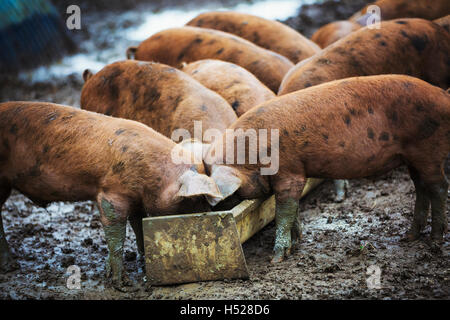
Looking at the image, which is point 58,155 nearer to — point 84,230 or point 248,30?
point 84,230

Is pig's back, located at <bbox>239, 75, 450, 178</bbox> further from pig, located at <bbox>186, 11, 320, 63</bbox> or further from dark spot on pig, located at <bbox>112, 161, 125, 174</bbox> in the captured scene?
pig, located at <bbox>186, 11, 320, 63</bbox>

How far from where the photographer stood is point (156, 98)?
5.19m

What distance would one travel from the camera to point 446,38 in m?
5.39

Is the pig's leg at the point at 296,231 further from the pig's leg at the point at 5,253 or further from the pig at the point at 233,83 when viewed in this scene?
the pig's leg at the point at 5,253

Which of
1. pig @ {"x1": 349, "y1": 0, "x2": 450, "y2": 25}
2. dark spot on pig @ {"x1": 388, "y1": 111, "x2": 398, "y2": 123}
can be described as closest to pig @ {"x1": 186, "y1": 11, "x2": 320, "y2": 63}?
pig @ {"x1": 349, "y1": 0, "x2": 450, "y2": 25}

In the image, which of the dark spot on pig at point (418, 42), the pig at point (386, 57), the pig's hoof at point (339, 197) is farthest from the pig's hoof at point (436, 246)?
the dark spot on pig at point (418, 42)

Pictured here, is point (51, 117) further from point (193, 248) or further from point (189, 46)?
point (189, 46)

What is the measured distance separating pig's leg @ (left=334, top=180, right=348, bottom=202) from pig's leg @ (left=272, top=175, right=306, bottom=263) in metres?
1.15

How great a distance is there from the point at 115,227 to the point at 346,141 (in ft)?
5.50

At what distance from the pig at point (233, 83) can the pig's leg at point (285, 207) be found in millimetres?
1421

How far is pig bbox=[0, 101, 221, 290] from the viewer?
151 inches

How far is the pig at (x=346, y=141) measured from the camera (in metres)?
3.96

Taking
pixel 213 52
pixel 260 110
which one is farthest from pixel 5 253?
pixel 213 52

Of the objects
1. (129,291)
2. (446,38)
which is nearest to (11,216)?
(129,291)
